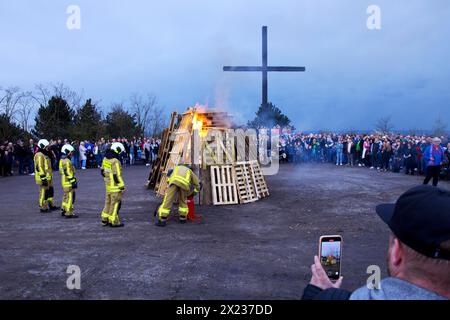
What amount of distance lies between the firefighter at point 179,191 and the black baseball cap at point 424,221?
851 cm

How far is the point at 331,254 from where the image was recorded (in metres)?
2.88

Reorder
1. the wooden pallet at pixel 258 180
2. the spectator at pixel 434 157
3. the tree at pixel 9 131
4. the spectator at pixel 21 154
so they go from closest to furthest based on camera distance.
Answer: the wooden pallet at pixel 258 180 < the spectator at pixel 434 157 < the spectator at pixel 21 154 < the tree at pixel 9 131

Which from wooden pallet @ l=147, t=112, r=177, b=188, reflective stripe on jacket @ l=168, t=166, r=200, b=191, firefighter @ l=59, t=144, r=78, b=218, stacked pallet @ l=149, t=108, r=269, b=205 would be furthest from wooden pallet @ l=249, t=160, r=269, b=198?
firefighter @ l=59, t=144, r=78, b=218

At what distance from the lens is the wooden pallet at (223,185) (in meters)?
13.1

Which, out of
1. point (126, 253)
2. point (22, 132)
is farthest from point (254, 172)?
point (22, 132)

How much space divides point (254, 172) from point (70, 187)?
6073 millimetres

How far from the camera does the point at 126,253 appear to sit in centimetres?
772

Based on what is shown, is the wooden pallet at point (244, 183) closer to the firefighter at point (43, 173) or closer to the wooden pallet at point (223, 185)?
the wooden pallet at point (223, 185)

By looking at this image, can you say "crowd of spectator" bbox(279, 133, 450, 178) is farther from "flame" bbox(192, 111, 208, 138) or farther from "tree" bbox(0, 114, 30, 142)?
"tree" bbox(0, 114, 30, 142)

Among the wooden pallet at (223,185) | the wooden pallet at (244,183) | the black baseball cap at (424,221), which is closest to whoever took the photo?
the black baseball cap at (424,221)

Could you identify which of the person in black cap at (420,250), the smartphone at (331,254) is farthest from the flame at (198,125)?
the person in black cap at (420,250)

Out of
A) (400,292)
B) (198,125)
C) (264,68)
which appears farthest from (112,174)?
(264,68)

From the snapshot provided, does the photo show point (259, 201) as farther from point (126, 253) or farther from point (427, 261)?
point (427, 261)
